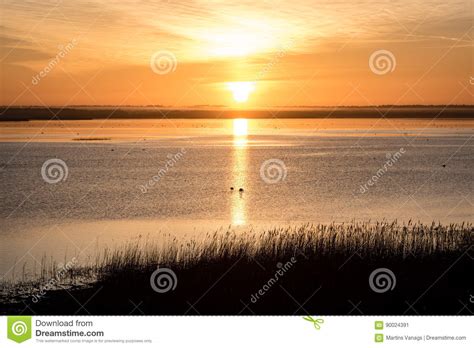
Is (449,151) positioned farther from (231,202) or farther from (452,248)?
(452,248)

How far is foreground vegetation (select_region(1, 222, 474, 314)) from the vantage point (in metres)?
12.4

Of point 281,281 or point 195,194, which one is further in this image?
point 195,194
